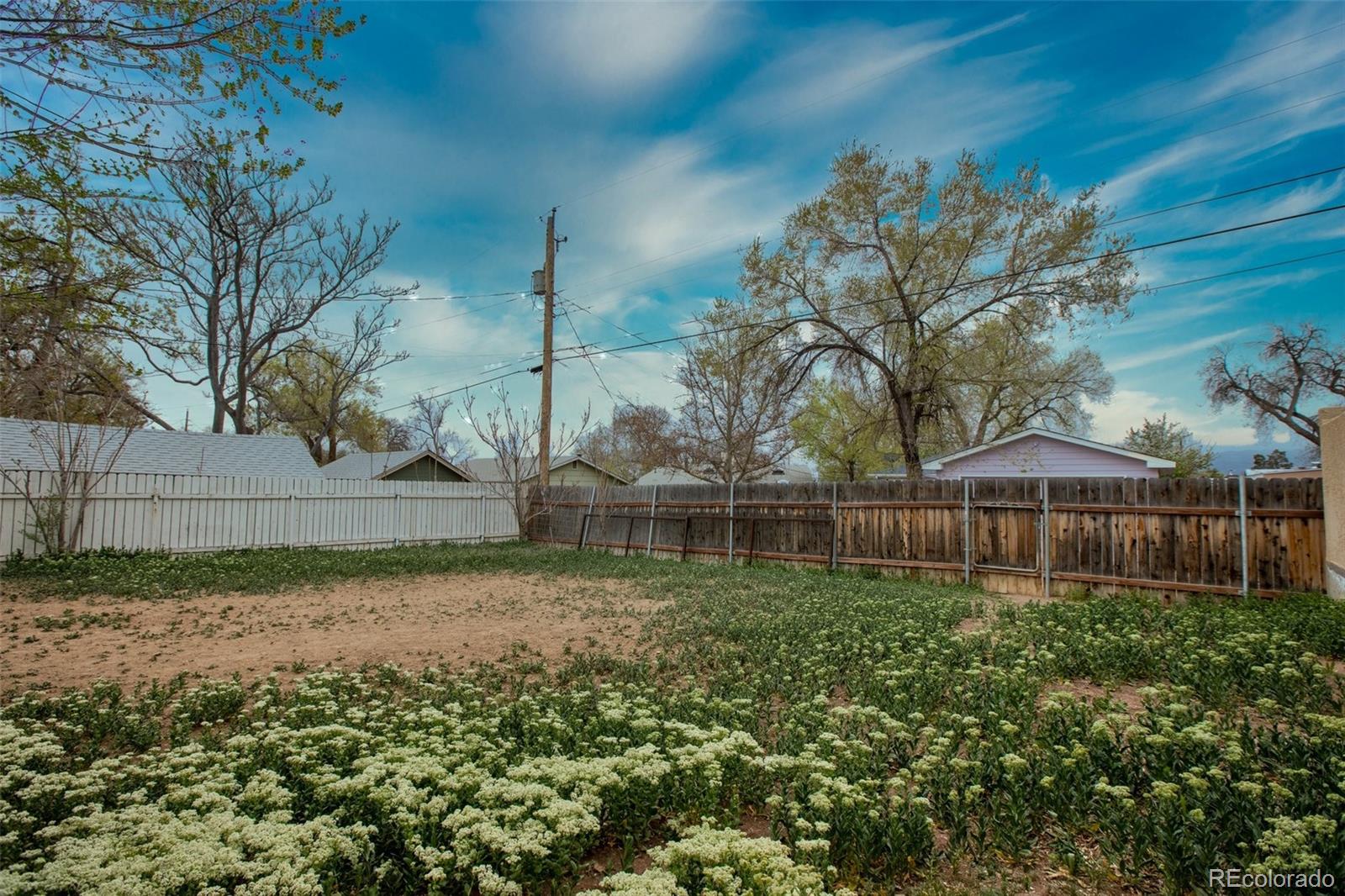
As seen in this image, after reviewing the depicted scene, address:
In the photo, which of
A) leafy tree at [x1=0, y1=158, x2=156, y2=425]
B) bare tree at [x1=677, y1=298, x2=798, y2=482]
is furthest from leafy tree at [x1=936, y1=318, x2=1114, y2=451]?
leafy tree at [x1=0, y1=158, x2=156, y2=425]

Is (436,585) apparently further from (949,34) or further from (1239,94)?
(1239,94)

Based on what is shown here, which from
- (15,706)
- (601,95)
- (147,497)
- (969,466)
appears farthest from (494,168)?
(969,466)

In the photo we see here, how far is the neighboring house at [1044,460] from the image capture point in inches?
584

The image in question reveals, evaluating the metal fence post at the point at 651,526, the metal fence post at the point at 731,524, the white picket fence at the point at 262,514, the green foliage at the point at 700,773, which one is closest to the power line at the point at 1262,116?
the green foliage at the point at 700,773

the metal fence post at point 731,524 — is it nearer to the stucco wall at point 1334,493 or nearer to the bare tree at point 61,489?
the stucco wall at point 1334,493

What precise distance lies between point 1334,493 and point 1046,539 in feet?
10.1

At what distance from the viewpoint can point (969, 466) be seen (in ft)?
56.2

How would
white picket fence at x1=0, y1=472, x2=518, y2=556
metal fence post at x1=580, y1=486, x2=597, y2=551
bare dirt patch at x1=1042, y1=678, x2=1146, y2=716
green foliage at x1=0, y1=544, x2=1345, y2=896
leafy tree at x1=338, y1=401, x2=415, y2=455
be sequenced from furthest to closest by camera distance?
1. leafy tree at x1=338, y1=401, x2=415, y2=455
2. metal fence post at x1=580, y1=486, x2=597, y2=551
3. white picket fence at x1=0, y1=472, x2=518, y2=556
4. bare dirt patch at x1=1042, y1=678, x2=1146, y2=716
5. green foliage at x1=0, y1=544, x2=1345, y2=896

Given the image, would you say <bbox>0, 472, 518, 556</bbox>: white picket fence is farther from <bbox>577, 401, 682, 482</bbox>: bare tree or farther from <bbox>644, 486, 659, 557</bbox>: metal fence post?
<bbox>577, 401, 682, 482</bbox>: bare tree

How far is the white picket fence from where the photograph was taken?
447 inches

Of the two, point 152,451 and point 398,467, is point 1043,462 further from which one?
point 152,451

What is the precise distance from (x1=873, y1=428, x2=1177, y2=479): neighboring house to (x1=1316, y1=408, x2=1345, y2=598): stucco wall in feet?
25.3

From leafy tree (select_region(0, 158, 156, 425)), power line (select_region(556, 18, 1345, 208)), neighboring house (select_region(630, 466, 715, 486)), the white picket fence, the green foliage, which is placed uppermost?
power line (select_region(556, 18, 1345, 208))

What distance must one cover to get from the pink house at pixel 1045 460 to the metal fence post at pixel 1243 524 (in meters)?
7.00
